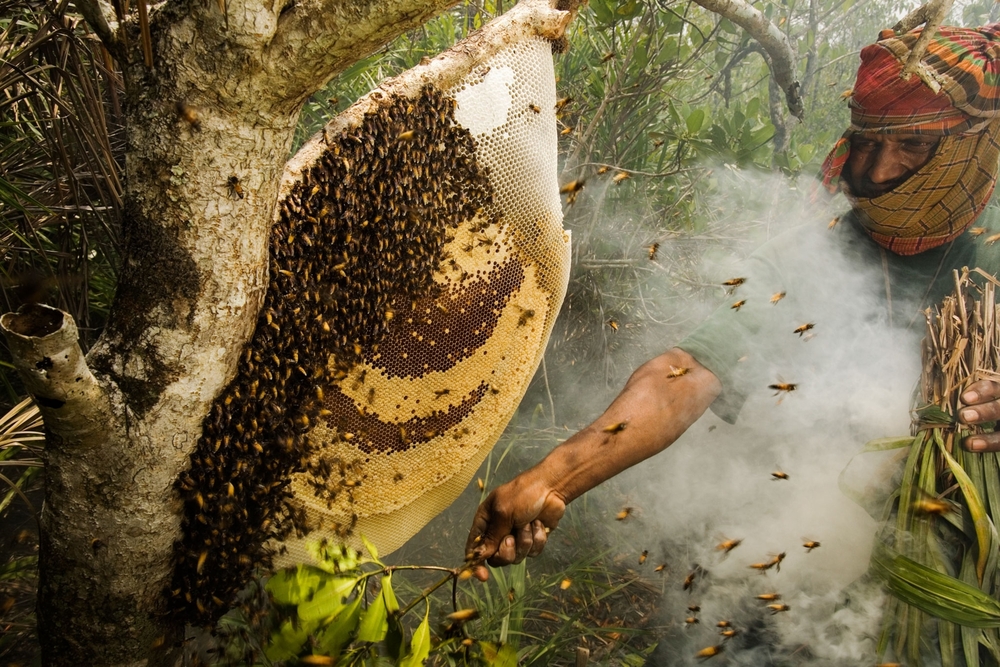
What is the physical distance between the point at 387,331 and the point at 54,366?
1.04 meters

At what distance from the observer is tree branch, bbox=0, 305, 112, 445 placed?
4.64 feet

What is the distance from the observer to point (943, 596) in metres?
2.61

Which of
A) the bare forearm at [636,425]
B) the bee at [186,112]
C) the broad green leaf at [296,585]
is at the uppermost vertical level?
the bee at [186,112]

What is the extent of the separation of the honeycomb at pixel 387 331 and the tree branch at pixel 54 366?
0.36m

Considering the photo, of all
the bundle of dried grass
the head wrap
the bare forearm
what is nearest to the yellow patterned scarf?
the head wrap

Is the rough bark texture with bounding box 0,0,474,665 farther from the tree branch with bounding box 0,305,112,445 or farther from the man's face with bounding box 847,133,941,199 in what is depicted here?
the man's face with bounding box 847,133,941,199

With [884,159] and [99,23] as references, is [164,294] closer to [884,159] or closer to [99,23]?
[99,23]

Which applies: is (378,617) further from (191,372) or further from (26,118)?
(26,118)

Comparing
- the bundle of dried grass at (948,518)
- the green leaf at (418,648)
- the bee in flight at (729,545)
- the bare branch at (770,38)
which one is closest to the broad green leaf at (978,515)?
the bundle of dried grass at (948,518)

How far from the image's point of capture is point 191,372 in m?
1.78

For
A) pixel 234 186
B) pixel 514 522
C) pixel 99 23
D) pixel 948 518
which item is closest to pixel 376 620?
pixel 514 522

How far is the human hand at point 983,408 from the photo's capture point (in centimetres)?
A: 270

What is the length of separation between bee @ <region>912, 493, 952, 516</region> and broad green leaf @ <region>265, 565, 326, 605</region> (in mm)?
2608

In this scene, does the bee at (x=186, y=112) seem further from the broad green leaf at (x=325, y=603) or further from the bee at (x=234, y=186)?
the broad green leaf at (x=325, y=603)
